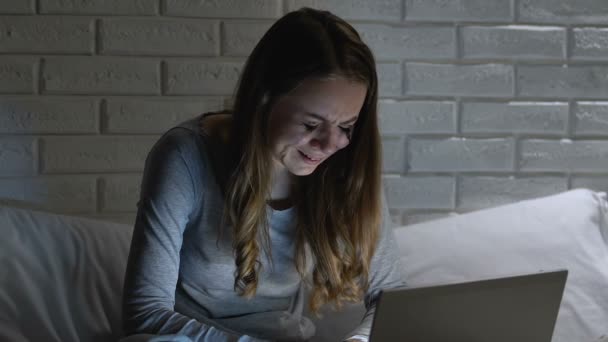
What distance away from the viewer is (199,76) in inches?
69.9

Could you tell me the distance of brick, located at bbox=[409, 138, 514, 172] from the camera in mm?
1876

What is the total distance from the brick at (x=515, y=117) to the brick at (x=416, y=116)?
0.14 feet

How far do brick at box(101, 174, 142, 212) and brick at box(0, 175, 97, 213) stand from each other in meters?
0.02

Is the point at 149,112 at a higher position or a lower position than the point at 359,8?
lower

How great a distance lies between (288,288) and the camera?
1.41 meters

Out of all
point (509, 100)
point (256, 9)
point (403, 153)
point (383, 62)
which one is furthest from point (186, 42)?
point (509, 100)

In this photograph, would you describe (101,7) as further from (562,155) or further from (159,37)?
(562,155)

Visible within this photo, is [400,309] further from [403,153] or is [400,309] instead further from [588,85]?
[588,85]

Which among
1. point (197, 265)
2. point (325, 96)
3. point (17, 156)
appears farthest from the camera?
point (17, 156)

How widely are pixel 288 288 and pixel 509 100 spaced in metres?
0.82

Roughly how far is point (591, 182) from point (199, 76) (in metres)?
1.01

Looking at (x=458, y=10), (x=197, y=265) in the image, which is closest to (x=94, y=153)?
(x=197, y=265)

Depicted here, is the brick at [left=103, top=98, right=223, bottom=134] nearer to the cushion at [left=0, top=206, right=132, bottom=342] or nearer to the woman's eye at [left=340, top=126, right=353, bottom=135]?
the cushion at [left=0, top=206, right=132, bottom=342]

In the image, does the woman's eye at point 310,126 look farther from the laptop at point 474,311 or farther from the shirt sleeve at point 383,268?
the laptop at point 474,311
